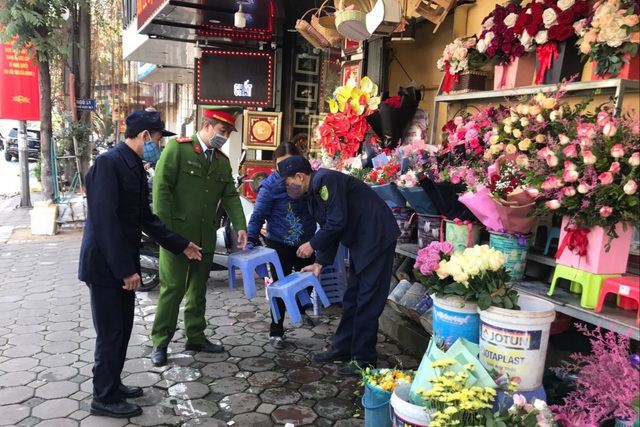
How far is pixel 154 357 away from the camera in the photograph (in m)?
4.42

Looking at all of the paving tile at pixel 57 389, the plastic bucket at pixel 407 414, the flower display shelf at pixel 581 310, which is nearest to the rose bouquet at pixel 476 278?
the flower display shelf at pixel 581 310

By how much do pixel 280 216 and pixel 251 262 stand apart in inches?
25.8

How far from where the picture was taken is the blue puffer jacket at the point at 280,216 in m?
4.91

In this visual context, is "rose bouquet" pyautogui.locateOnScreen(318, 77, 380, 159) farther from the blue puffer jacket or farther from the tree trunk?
the tree trunk

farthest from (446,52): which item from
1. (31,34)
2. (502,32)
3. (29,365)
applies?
(31,34)

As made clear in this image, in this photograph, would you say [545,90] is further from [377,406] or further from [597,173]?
[377,406]

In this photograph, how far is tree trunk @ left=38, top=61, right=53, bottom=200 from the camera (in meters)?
10.9

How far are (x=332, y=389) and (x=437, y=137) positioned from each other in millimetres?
3075

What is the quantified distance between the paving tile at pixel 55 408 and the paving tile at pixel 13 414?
57mm

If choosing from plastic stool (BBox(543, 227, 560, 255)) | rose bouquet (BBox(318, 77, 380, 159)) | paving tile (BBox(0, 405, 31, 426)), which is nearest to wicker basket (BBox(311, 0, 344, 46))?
rose bouquet (BBox(318, 77, 380, 159))

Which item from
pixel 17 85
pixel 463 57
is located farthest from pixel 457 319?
pixel 17 85

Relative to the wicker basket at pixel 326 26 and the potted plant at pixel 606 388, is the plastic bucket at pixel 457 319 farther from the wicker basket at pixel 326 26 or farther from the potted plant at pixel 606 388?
the wicker basket at pixel 326 26

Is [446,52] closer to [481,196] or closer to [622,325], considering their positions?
[481,196]

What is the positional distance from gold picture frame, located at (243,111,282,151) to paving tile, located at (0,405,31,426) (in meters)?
6.11
